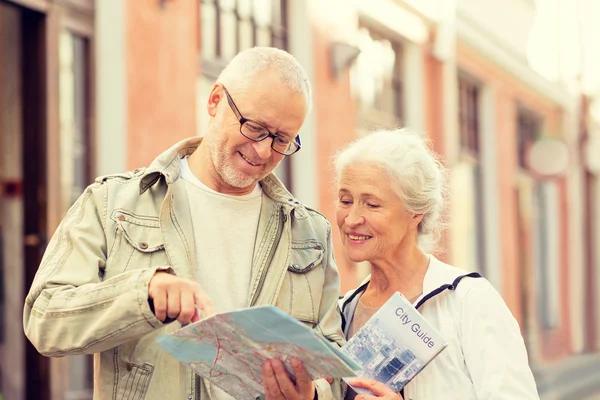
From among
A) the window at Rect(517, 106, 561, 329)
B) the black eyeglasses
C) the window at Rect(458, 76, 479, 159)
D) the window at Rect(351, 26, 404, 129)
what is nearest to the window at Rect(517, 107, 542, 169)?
the window at Rect(517, 106, 561, 329)

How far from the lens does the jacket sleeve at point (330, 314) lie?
2.88 metres

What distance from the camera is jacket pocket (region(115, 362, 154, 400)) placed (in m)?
2.61

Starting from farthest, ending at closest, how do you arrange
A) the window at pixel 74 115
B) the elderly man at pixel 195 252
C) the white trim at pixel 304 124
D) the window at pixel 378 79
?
the window at pixel 378 79 < the white trim at pixel 304 124 < the window at pixel 74 115 < the elderly man at pixel 195 252

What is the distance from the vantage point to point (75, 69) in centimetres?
598

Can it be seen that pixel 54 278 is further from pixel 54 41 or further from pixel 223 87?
pixel 54 41

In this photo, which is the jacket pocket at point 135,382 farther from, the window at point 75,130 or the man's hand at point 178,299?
the window at point 75,130

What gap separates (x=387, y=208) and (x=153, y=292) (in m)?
0.97

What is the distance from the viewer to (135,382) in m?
2.62

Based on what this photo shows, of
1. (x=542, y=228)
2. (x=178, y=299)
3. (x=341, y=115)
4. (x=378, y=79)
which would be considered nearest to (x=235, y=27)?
(x=341, y=115)

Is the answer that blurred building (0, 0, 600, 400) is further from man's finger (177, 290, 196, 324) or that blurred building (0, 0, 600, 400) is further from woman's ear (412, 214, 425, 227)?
man's finger (177, 290, 196, 324)

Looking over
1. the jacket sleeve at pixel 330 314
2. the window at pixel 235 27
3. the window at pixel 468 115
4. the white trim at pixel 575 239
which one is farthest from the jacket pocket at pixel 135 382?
the white trim at pixel 575 239

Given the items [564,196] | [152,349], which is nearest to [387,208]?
[152,349]

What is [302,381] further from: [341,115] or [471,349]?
[341,115]

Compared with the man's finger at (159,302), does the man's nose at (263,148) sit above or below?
above
